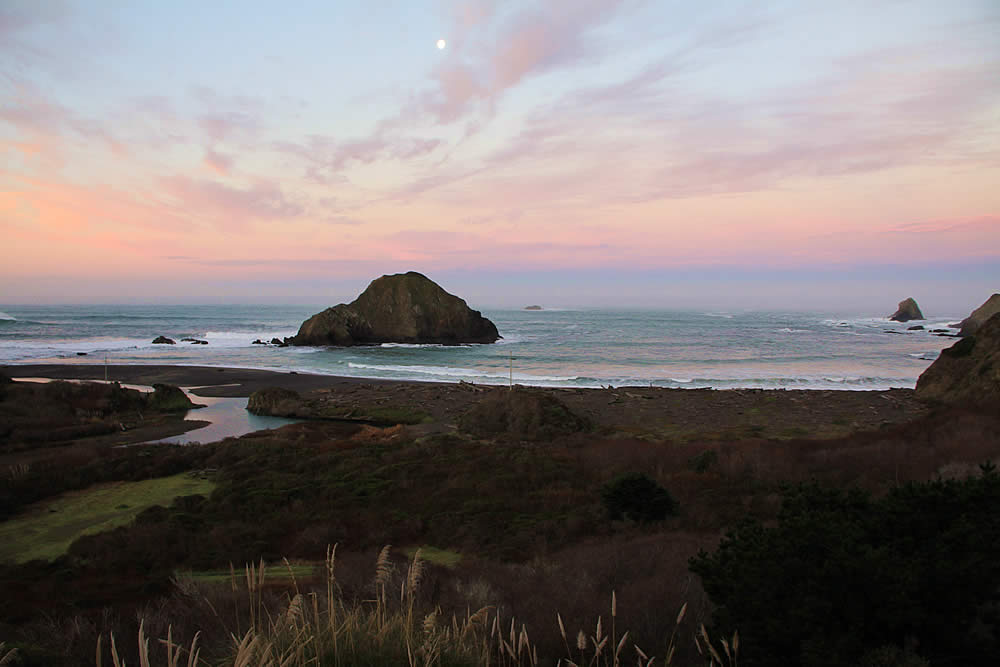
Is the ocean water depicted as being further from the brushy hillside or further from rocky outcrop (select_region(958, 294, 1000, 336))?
the brushy hillside

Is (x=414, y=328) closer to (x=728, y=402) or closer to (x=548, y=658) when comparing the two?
(x=728, y=402)

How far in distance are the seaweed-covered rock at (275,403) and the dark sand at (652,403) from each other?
5.97 ft

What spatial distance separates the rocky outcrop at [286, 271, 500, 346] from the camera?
2997 inches

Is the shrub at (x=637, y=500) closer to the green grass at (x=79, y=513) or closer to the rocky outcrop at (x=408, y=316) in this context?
the green grass at (x=79, y=513)

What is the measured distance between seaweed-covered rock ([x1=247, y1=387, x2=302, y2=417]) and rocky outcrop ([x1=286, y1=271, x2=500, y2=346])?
43.5m

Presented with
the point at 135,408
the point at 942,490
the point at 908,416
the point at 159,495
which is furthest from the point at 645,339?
the point at 942,490

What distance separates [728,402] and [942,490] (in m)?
26.2

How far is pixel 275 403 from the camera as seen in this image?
96.1ft

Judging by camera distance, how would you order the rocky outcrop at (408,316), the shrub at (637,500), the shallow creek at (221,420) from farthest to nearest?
the rocky outcrop at (408,316)
the shallow creek at (221,420)
the shrub at (637,500)

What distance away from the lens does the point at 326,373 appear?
44.5 metres

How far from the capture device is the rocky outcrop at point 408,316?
250ft

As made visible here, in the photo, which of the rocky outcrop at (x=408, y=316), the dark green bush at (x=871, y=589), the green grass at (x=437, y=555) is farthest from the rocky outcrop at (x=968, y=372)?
the rocky outcrop at (x=408, y=316)

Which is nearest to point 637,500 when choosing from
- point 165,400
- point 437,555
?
point 437,555

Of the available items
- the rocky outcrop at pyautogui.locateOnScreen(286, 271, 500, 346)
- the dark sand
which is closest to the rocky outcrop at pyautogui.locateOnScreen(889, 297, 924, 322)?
the rocky outcrop at pyautogui.locateOnScreen(286, 271, 500, 346)
